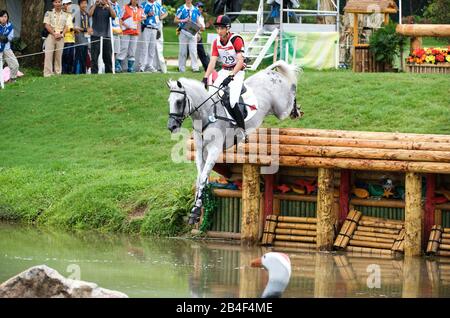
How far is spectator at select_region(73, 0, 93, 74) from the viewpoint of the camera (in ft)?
107

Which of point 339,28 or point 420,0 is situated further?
point 420,0

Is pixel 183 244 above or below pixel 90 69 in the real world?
below

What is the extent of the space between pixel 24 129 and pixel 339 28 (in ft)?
36.4

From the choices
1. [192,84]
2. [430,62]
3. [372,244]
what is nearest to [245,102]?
[192,84]

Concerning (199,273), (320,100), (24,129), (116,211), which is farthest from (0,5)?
(199,273)

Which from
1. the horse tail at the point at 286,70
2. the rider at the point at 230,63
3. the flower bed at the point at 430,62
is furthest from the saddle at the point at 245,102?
the flower bed at the point at 430,62

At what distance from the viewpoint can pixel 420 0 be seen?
56062 mm

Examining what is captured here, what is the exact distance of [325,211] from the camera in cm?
2072

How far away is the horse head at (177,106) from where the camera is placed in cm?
2003

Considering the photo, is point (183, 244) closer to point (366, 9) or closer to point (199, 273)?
point (199, 273)

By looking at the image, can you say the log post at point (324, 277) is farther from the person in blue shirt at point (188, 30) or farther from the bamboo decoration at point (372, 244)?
the person in blue shirt at point (188, 30)

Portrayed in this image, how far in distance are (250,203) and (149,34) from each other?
1299cm
